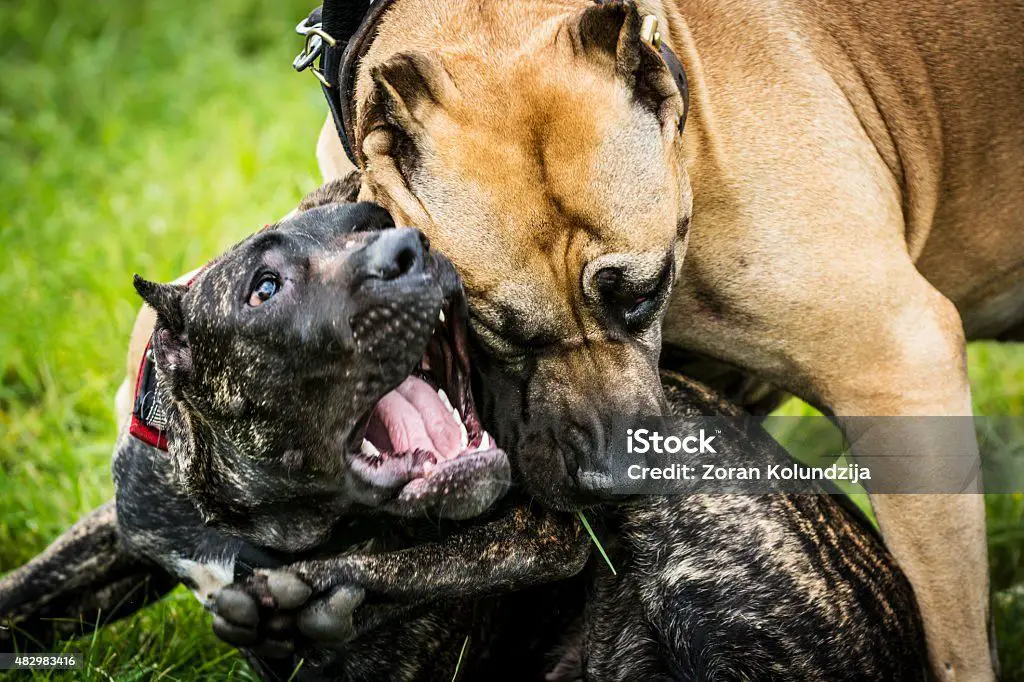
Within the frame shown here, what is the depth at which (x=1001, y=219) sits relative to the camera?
14.6 ft

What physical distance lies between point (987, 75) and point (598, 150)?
1732 millimetres

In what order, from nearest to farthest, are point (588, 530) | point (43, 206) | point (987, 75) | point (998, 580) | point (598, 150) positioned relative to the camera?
point (598, 150), point (588, 530), point (987, 75), point (998, 580), point (43, 206)

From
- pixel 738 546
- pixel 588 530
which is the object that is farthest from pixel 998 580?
pixel 588 530

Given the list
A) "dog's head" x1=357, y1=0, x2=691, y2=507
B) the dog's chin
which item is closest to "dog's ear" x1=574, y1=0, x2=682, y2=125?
"dog's head" x1=357, y1=0, x2=691, y2=507

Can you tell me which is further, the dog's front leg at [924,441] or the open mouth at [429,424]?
the dog's front leg at [924,441]

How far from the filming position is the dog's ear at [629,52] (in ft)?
11.2

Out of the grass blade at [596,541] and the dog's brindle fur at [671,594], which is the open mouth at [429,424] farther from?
the grass blade at [596,541]

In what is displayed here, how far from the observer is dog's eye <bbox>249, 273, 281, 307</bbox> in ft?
11.7

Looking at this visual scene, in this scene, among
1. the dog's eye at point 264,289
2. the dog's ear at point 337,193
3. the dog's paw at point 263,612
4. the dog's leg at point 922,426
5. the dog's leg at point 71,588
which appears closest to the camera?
the dog's paw at point 263,612

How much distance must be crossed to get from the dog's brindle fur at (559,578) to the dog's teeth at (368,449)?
0.61 feet

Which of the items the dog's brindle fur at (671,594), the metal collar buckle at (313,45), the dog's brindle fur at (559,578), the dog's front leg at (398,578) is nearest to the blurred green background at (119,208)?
the dog's brindle fur at (559,578)

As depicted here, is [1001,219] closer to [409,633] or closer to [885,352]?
[885,352]

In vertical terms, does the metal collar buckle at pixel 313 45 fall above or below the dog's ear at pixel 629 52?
above

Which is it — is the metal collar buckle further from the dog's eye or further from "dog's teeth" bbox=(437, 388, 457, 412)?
"dog's teeth" bbox=(437, 388, 457, 412)
